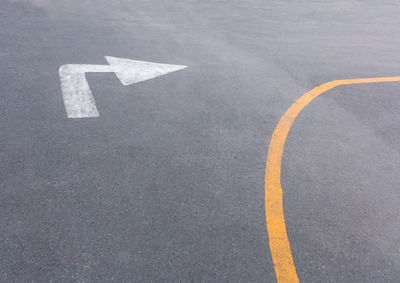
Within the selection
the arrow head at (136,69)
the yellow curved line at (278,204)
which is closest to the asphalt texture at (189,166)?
the yellow curved line at (278,204)

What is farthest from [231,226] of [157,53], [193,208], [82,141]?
[157,53]

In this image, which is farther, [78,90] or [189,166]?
[78,90]

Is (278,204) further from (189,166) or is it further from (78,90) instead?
(78,90)

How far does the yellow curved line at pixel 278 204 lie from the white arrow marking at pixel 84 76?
97.9 inches

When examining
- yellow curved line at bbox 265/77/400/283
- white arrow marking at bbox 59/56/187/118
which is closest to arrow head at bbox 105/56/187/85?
white arrow marking at bbox 59/56/187/118

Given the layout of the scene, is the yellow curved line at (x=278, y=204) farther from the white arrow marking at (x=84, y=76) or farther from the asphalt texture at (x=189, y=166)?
the white arrow marking at (x=84, y=76)

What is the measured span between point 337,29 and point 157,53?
6444mm

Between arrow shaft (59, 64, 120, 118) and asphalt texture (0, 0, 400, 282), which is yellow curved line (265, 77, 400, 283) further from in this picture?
arrow shaft (59, 64, 120, 118)

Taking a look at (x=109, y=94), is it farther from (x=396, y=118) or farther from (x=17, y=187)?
(x=396, y=118)

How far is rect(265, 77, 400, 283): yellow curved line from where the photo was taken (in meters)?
2.73

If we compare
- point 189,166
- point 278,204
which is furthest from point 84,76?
point 278,204

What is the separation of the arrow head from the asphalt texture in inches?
8.9

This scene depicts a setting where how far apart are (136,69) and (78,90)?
137cm

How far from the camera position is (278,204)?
11.1ft
